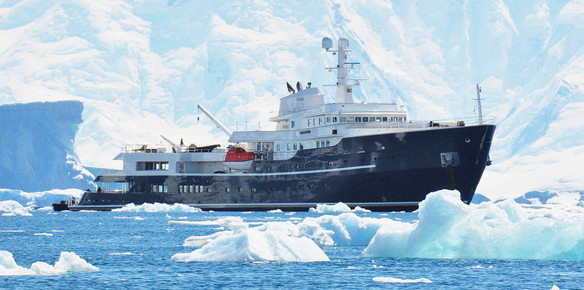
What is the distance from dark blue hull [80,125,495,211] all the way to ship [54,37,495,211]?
0.17 feet

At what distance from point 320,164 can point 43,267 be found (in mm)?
34186

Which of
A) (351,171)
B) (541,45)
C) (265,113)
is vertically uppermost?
(541,45)

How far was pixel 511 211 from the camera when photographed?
3709 cm

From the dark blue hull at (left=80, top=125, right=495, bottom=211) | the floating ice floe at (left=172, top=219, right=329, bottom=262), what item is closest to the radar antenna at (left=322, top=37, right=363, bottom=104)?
the dark blue hull at (left=80, top=125, right=495, bottom=211)

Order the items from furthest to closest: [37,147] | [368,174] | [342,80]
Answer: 1. [37,147]
2. [342,80]
3. [368,174]

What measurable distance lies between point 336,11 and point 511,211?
332ft

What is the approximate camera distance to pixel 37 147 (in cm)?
9344

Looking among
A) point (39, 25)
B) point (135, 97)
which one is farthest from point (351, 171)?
point (39, 25)

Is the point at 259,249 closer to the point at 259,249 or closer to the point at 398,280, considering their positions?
the point at 259,249

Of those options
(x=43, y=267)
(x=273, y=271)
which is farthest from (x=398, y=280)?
(x=43, y=267)

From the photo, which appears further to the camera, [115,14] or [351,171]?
[115,14]

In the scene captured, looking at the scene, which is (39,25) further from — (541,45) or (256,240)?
(256,240)

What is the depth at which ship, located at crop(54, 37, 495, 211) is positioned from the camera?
186 ft

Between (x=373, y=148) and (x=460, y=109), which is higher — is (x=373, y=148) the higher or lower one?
the lower one
